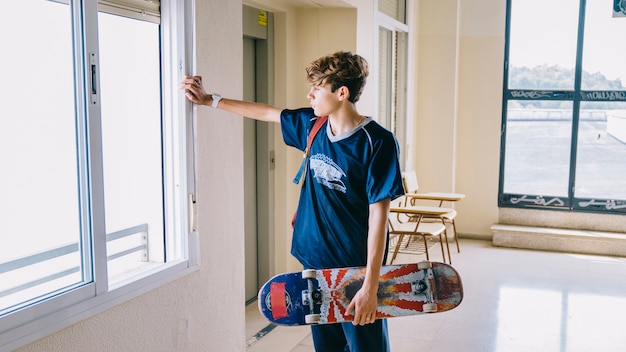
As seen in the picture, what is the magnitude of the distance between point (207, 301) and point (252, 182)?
1.74 m

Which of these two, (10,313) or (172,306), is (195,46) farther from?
(10,313)

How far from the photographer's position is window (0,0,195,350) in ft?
6.15

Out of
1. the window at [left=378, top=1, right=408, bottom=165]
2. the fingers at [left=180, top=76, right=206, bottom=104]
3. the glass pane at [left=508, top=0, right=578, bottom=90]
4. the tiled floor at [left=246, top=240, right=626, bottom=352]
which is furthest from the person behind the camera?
the glass pane at [left=508, top=0, right=578, bottom=90]


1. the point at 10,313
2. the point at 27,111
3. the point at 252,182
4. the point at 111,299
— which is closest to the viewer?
the point at 10,313

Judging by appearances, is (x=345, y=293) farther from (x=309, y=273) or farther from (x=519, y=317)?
(x=519, y=317)

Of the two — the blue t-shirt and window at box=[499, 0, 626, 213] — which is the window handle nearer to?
the blue t-shirt

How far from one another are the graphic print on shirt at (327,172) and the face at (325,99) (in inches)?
6.9

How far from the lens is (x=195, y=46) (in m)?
2.60

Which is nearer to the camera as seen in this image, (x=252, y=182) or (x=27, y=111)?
(x=27, y=111)

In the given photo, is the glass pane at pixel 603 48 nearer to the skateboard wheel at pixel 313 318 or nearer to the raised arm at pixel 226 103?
the raised arm at pixel 226 103

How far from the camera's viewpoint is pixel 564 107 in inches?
261

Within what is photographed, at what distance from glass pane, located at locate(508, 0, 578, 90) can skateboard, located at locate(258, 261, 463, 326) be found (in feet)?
16.1

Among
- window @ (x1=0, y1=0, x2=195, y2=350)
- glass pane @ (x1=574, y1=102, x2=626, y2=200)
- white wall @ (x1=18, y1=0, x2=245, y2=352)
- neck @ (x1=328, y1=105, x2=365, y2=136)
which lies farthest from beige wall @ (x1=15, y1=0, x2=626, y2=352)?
neck @ (x1=328, y1=105, x2=365, y2=136)

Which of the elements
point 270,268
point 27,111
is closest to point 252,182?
point 270,268
